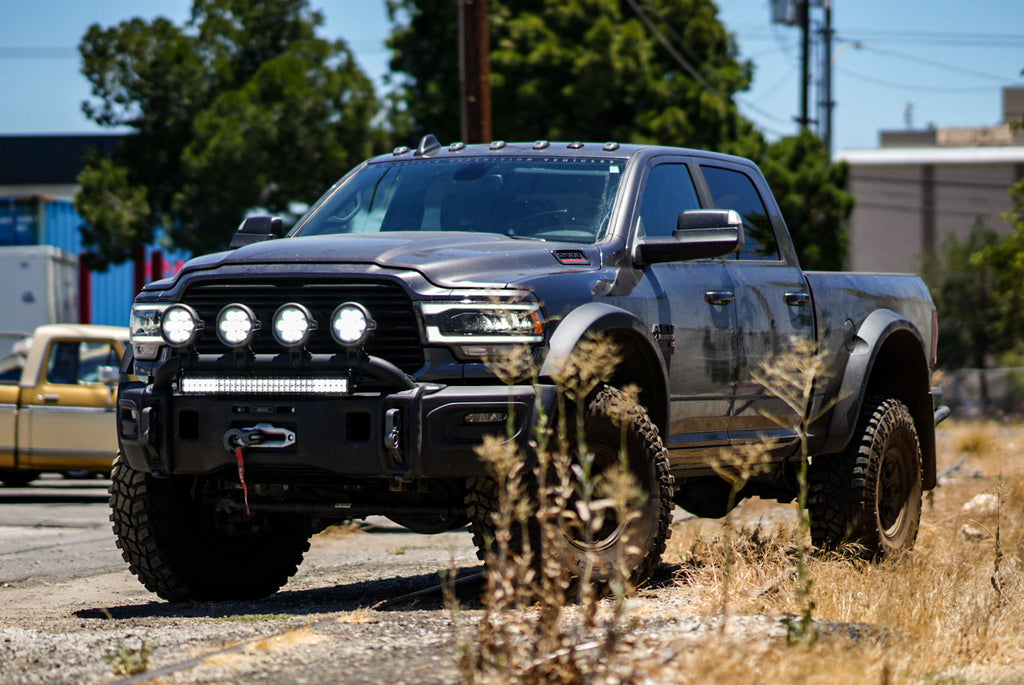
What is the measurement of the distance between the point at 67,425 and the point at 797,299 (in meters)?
8.82

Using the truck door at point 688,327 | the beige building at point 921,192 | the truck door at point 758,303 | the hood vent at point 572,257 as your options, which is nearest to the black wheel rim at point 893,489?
the truck door at point 758,303

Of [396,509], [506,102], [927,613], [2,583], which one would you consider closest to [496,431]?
[396,509]

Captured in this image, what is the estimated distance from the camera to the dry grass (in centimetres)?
414

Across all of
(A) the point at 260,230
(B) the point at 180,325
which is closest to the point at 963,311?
(A) the point at 260,230

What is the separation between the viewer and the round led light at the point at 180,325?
5.82 metres

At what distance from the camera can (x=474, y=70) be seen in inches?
567

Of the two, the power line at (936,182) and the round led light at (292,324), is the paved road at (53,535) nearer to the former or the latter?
the round led light at (292,324)

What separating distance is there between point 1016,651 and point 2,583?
215 inches

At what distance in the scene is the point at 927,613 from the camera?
541 centimetres

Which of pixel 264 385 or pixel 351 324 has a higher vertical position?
pixel 351 324

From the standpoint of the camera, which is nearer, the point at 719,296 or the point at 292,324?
the point at 292,324

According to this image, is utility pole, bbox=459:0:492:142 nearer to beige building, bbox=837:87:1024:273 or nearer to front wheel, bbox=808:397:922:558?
front wheel, bbox=808:397:922:558

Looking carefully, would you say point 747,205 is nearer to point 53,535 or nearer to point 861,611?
point 861,611

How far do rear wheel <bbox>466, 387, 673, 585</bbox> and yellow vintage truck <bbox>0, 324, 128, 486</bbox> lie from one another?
896cm
